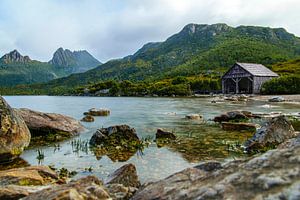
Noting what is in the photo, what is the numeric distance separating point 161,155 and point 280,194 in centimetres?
1360

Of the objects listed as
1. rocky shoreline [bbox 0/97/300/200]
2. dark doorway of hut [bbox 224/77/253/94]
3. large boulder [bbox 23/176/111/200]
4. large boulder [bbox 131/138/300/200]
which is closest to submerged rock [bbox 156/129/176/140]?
rocky shoreline [bbox 0/97/300/200]

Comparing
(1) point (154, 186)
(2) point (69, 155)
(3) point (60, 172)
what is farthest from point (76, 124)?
(1) point (154, 186)

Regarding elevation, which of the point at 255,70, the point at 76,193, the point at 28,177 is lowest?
the point at 28,177

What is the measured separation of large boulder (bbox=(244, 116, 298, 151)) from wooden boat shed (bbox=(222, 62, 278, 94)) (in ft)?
261

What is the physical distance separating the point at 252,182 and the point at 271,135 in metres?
14.3

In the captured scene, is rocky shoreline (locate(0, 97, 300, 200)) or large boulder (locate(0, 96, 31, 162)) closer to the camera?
rocky shoreline (locate(0, 97, 300, 200))

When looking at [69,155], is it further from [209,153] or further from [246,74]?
[246,74]

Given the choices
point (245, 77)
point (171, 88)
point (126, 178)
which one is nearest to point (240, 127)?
point (126, 178)

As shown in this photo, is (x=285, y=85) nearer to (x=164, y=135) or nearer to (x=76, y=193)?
(x=164, y=135)

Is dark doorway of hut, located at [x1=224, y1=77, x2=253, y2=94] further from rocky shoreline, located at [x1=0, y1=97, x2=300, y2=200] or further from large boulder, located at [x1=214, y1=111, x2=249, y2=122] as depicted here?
rocky shoreline, located at [x1=0, y1=97, x2=300, y2=200]

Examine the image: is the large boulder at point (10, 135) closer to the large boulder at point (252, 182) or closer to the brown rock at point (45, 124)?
the brown rock at point (45, 124)

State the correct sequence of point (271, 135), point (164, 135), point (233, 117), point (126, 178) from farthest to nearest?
point (233, 117) < point (164, 135) < point (271, 135) < point (126, 178)

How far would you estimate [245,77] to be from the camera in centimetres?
9969

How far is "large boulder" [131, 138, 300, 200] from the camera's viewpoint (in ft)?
13.1
